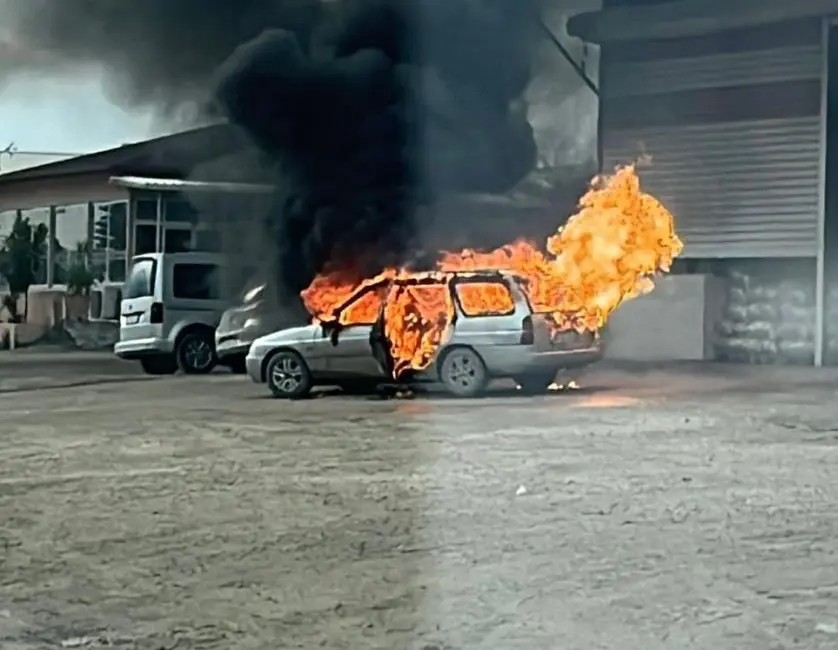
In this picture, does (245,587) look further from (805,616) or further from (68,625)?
(805,616)

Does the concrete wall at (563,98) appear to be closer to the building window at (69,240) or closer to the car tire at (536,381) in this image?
the car tire at (536,381)

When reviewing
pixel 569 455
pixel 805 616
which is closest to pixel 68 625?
pixel 805 616

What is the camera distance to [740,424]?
1184 cm

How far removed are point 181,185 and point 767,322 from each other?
11.1 metres

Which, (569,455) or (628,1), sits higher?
(628,1)

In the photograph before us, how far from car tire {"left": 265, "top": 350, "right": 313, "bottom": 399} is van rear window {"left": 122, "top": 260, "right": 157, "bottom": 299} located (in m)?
5.09

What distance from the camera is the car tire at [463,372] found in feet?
46.9

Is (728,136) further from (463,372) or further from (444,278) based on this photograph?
(463,372)

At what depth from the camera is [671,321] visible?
20.7 meters

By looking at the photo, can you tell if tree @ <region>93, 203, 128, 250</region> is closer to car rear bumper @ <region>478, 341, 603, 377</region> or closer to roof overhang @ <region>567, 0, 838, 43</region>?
roof overhang @ <region>567, 0, 838, 43</region>

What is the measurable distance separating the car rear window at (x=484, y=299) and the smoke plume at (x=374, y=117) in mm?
6727

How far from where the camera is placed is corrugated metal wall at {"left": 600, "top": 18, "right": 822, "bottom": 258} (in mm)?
19469

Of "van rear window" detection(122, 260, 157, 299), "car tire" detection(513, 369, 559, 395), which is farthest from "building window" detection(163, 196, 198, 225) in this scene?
"car tire" detection(513, 369, 559, 395)

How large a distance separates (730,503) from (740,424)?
407cm
